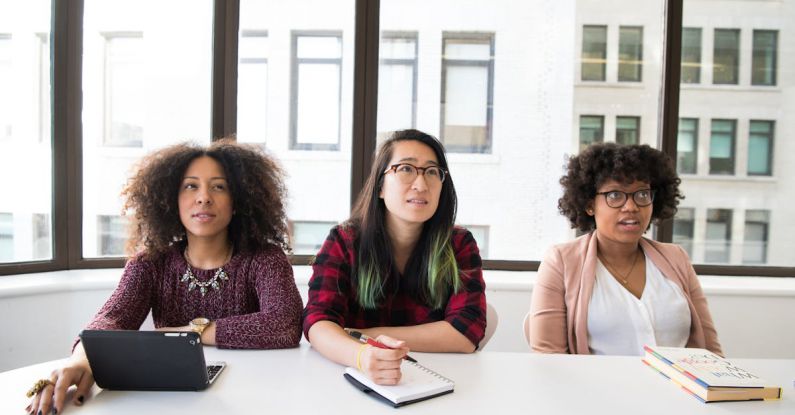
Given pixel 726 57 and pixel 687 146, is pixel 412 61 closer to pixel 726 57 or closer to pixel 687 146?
pixel 687 146

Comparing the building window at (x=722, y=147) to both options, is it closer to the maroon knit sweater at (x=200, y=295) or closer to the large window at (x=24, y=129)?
the maroon knit sweater at (x=200, y=295)

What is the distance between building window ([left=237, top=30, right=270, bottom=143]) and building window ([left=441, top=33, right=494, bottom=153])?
1.07m

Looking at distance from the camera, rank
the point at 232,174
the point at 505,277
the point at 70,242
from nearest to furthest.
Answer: the point at 232,174 < the point at 70,242 < the point at 505,277

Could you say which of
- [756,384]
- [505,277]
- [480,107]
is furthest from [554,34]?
[756,384]

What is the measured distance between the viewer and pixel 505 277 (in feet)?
9.56

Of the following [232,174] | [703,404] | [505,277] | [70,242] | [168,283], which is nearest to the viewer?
[703,404]

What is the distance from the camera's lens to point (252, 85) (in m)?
3.04

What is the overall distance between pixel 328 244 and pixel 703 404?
1.08 meters

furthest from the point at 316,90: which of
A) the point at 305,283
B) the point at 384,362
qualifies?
the point at 384,362

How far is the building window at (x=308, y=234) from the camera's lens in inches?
127

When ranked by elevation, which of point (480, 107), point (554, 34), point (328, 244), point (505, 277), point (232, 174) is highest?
point (554, 34)

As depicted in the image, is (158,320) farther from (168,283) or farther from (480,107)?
(480,107)

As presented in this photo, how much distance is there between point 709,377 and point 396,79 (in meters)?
2.34

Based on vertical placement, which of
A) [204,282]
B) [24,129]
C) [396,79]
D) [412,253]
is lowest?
[204,282]
